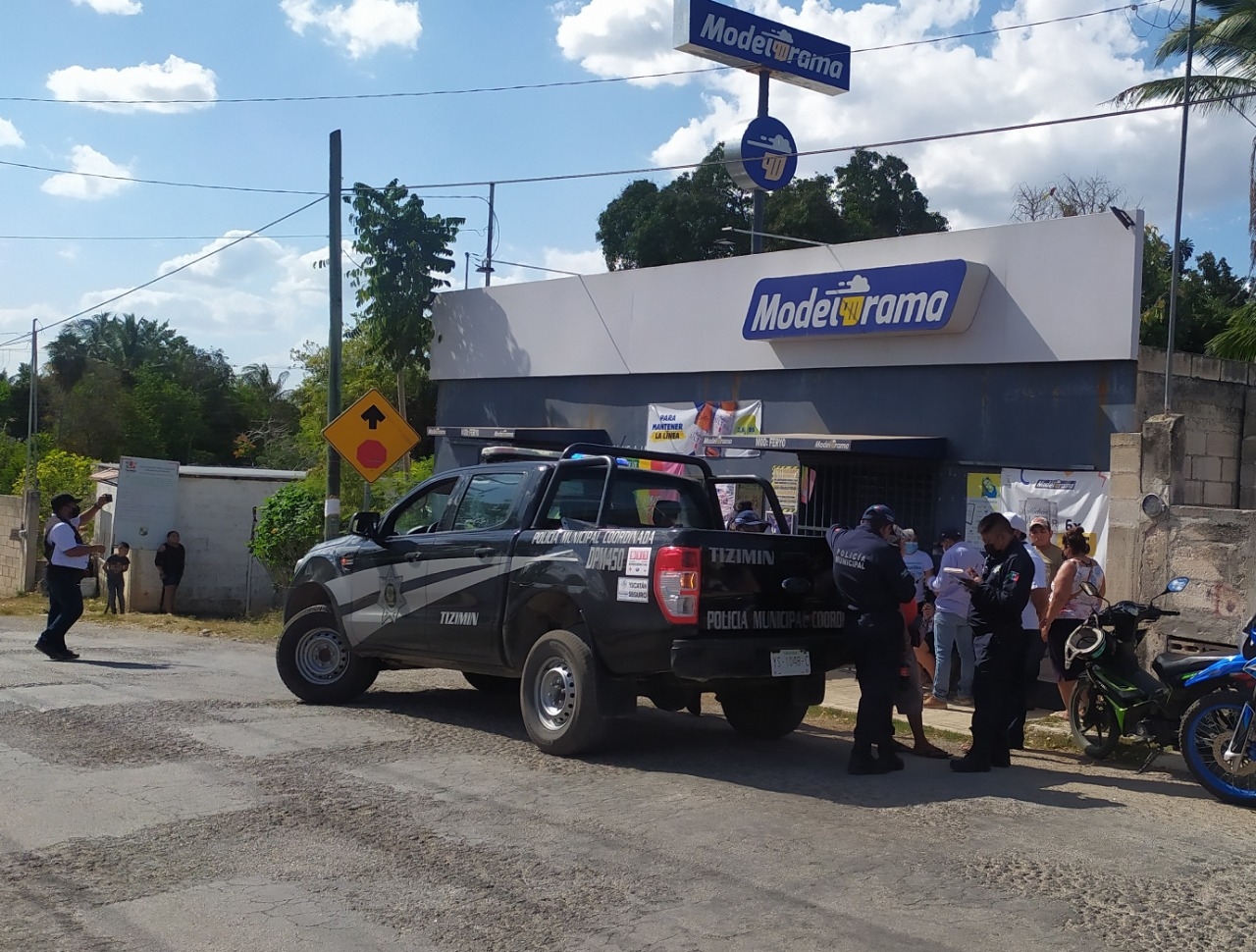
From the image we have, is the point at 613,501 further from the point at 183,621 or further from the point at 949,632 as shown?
the point at 183,621

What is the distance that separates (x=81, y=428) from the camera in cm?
5147

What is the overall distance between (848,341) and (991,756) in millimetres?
6926

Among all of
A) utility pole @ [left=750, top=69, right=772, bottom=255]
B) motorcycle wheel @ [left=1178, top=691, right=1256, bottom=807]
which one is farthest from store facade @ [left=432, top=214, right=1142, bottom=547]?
motorcycle wheel @ [left=1178, top=691, right=1256, bottom=807]

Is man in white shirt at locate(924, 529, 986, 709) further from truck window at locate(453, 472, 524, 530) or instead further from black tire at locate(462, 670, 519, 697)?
truck window at locate(453, 472, 524, 530)

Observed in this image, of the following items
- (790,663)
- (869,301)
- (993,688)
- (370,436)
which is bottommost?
(993,688)

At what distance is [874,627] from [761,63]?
41.8ft

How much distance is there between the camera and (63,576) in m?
12.7

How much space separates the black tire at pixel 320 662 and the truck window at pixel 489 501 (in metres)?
1.60

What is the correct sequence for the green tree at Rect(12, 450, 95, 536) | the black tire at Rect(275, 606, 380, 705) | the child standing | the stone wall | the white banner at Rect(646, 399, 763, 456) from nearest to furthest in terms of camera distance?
the stone wall < the black tire at Rect(275, 606, 380, 705) < the white banner at Rect(646, 399, 763, 456) < the child standing < the green tree at Rect(12, 450, 95, 536)

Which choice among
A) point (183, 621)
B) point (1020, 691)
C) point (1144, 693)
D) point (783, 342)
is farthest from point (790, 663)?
point (183, 621)

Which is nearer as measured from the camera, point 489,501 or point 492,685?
point 489,501

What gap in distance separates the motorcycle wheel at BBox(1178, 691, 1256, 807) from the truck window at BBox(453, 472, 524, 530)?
4656 mm

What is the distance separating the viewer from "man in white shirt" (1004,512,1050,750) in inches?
330

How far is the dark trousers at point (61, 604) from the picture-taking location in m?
12.5
